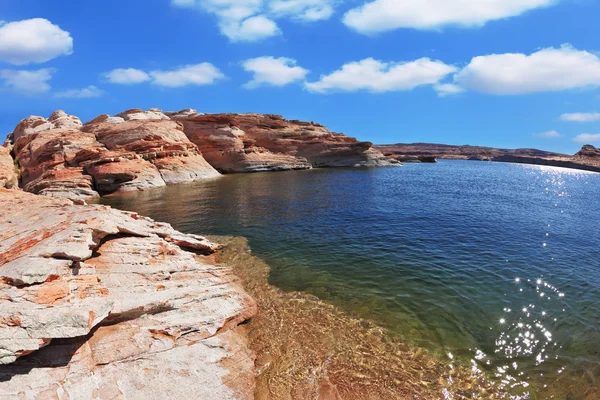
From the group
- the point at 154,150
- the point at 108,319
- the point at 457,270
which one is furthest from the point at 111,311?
the point at 154,150

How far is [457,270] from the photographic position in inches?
513

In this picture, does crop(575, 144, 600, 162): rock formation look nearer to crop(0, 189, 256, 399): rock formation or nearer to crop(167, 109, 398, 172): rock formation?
crop(167, 109, 398, 172): rock formation

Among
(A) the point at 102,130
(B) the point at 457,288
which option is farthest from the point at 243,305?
(A) the point at 102,130

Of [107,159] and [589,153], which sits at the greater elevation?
[589,153]

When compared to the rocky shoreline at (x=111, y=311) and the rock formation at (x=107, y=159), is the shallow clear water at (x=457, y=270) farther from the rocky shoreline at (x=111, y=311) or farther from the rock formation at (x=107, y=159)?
the rock formation at (x=107, y=159)

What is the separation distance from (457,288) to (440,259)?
2831mm

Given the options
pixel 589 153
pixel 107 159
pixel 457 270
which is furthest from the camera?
pixel 589 153

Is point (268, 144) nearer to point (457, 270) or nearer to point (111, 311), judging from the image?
point (457, 270)

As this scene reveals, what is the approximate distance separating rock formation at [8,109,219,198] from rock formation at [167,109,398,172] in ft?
25.3

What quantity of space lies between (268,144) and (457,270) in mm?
62217

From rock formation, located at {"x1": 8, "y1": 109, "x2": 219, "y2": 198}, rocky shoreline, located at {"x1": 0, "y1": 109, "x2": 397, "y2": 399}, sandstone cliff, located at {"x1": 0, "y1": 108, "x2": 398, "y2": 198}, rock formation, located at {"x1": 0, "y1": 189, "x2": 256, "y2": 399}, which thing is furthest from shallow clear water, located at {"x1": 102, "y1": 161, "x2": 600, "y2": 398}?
sandstone cliff, located at {"x1": 0, "y1": 108, "x2": 398, "y2": 198}

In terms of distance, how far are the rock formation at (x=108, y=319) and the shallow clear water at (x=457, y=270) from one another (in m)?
4.25

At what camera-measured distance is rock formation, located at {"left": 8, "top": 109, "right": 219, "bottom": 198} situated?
36562 mm

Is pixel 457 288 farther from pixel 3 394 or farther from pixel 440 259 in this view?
pixel 3 394
